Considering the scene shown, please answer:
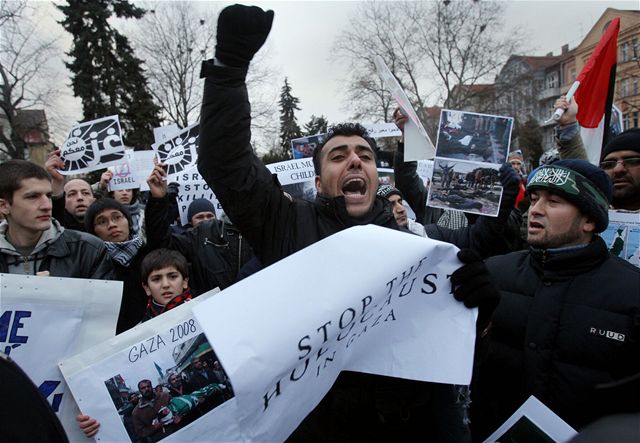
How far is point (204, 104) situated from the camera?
4.69 ft

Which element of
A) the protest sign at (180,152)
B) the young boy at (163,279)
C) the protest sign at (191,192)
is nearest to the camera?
the young boy at (163,279)

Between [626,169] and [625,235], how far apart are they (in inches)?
20.4

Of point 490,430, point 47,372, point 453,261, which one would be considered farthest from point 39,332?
point 490,430

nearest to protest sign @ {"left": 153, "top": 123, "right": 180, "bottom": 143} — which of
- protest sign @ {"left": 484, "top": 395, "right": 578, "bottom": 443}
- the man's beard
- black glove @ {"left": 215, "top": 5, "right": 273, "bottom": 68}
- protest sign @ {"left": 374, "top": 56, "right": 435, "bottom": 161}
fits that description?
protest sign @ {"left": 374, "top": 56, "right": 435, "bottom": 161}

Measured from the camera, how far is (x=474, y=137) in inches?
118

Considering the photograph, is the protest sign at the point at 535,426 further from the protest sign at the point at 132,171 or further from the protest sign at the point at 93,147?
the protest sign at the point at 132,171

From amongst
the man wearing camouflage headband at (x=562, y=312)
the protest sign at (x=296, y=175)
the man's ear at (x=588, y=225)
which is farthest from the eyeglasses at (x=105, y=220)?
the man's ear at (x=588, y=225)

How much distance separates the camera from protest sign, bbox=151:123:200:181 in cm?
478

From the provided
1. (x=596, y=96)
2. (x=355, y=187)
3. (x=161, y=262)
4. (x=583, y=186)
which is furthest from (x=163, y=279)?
(x=596, y=96)

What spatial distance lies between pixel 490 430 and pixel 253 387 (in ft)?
5.22

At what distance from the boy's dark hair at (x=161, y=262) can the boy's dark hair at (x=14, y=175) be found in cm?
84

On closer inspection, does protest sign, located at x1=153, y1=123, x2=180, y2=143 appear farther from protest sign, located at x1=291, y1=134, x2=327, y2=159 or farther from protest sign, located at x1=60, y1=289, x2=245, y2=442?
protest sign, located at x1=60, y1=289, x2=245, y2=442

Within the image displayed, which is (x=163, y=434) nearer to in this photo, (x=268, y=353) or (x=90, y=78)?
(x=268, y=353)

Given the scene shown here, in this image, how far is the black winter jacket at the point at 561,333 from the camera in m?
1.64
